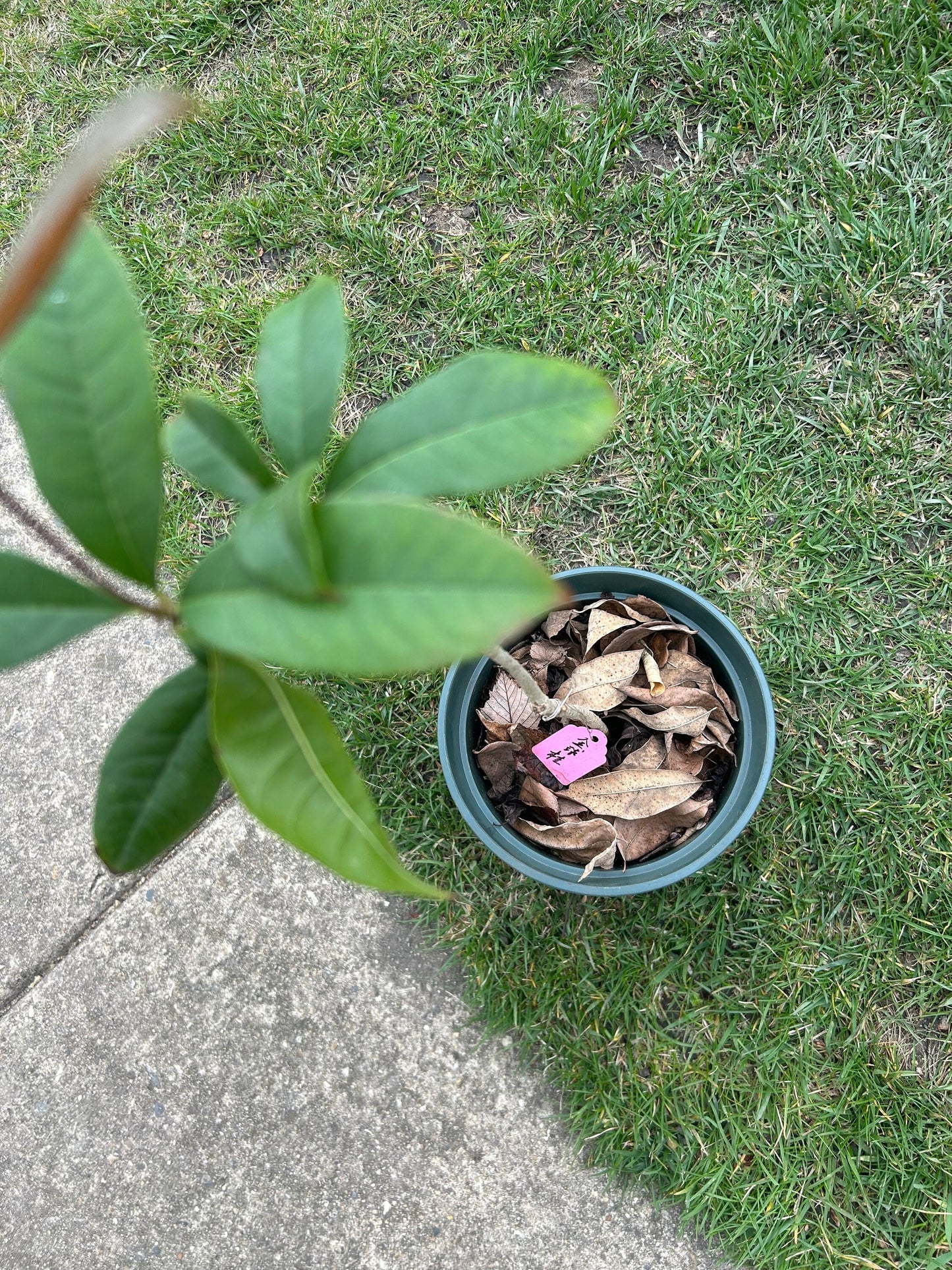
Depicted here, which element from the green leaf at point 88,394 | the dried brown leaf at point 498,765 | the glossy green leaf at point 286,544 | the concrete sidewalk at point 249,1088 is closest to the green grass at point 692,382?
the concrete sidewalk at point 249,1088

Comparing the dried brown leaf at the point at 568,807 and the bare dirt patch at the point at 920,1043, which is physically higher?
the dried brown leaf at the point at 568,807

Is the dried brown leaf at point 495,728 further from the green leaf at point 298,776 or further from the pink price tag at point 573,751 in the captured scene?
the green leaf at point 298,776

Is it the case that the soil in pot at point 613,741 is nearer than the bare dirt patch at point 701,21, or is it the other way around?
the soil in pot at point 613,741

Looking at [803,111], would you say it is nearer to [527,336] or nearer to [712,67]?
[712,67]

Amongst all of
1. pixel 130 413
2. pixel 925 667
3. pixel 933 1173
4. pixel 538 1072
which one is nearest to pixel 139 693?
pixel 538 1072

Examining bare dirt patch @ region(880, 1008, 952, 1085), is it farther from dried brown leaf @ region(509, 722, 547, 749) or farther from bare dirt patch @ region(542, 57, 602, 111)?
bare dirt patch @ region(542, 57, 602, 111)

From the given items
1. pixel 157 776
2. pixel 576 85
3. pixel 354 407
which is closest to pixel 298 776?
pixel 157 776

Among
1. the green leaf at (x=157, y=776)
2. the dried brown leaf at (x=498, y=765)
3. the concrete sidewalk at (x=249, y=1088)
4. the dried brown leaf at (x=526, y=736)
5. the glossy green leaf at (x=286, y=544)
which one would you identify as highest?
the glossy green leaf at (x=286, y=544)
